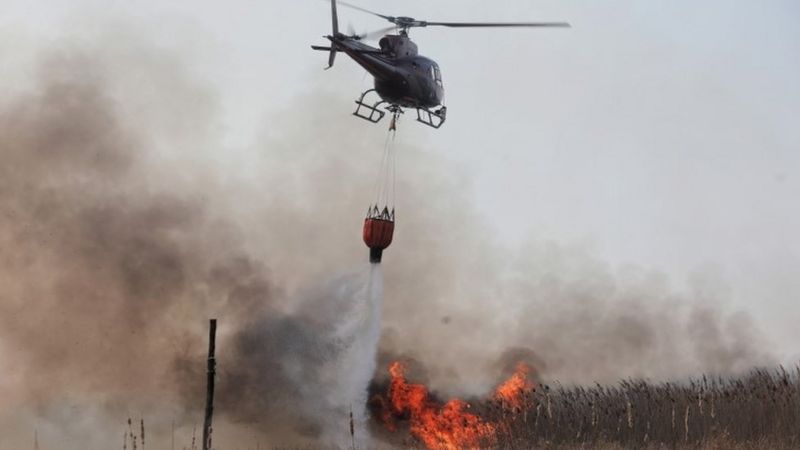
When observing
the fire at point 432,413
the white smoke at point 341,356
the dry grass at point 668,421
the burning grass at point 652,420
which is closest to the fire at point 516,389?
the fire at point 432,413

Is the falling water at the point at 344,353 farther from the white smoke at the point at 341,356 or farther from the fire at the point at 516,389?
the fire at the point at 516,389

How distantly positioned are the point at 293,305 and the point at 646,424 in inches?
732

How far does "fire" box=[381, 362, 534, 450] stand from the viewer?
156 feet

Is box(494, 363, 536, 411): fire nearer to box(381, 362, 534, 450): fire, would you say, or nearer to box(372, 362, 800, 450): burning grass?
box(381, 362, 534, 450): fire

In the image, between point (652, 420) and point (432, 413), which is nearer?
point (652, 420)

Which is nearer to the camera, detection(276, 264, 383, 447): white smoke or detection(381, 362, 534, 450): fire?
detection(381, 362, 534, 450): fire

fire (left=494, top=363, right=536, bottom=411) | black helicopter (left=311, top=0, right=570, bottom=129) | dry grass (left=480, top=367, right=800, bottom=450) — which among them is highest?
black helicopter (left=311, top=0, right=570, bottom=129)

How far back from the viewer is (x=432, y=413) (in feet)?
163

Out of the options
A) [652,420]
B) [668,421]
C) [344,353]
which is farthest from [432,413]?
[668,421]

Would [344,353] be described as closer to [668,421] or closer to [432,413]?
[432,413]

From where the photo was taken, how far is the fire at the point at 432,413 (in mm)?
47562

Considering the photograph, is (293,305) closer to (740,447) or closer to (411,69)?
(411,69)

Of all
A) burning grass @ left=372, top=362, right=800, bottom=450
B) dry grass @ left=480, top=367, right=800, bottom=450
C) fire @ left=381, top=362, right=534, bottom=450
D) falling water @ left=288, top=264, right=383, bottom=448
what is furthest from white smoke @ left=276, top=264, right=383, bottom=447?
dry grass @ left=480, top=367, right=800, bottom=450

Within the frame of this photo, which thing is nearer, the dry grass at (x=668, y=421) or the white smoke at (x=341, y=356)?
the dry grass at (x=668, y=421)
